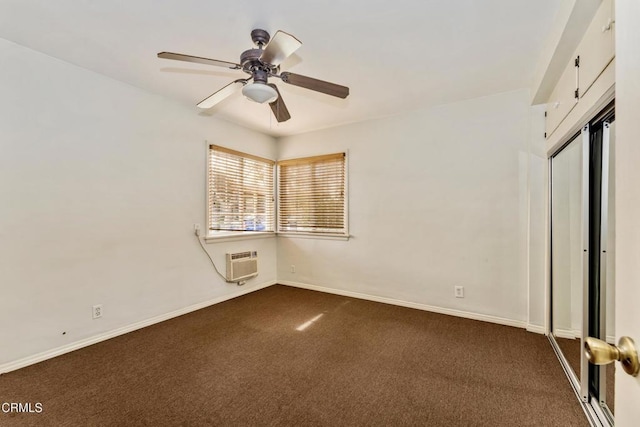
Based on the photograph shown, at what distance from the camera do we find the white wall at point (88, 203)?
223cm

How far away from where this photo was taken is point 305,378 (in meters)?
2.09

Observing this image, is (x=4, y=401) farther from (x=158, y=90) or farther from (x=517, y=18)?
(x=517, y=18)

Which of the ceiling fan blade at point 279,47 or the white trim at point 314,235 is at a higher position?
the ceiling fan blade at point 279,47

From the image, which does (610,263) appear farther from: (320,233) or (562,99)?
(320,233)

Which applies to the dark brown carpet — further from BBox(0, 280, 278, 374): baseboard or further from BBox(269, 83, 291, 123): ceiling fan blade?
BBox(269, 83, 291, 123): ceiling fan blade

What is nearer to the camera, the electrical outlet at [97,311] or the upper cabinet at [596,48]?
the upper cabinet at [596,48]

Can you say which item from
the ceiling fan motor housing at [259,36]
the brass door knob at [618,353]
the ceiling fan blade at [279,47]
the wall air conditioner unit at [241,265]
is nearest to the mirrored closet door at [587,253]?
the brass door knob at [618,353]

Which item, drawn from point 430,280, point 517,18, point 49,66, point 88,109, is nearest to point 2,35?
point 49,66

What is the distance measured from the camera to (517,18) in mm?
1893

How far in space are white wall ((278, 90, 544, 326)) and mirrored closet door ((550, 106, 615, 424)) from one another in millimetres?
575

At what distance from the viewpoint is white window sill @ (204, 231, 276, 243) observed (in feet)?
12.1

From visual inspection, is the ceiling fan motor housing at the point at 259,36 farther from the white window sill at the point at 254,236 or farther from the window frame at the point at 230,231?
the white window sill at the point at 254,236

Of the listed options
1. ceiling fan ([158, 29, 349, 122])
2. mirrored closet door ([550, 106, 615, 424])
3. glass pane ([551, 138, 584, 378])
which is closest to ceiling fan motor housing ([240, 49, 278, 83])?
ceiling fan ([158, 29, 349, 122])

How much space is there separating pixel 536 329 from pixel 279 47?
11.1ft
